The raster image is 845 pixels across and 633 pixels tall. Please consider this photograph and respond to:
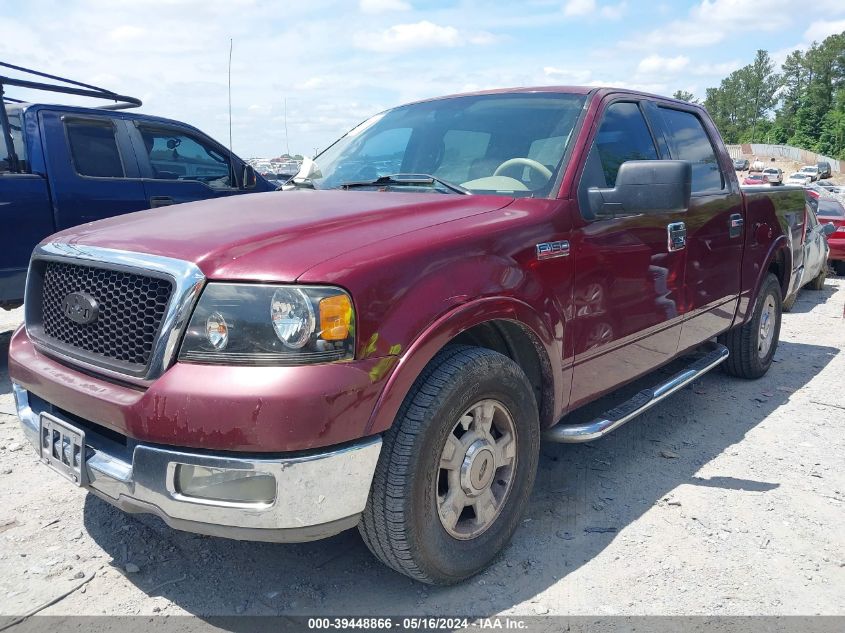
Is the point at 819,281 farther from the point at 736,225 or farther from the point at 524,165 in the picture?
the point at 524,165

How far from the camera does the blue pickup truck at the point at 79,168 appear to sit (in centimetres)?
536

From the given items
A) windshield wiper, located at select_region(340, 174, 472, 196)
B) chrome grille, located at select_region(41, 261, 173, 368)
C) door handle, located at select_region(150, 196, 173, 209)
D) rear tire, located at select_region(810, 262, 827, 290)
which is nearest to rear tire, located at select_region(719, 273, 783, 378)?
windshield wiper, located at select_region(340, 174, 472, 196)

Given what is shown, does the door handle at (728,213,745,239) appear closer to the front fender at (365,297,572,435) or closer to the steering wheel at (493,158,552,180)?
the steering wheel at (493,158,552,180)

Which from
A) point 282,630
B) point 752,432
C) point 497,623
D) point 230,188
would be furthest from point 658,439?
point 230,188

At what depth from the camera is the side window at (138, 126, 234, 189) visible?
6.45 m

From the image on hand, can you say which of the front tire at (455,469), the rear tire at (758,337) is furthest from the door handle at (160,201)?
the rear tire at (758,337)

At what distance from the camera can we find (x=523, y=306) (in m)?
2.73

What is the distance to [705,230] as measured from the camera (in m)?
4.13

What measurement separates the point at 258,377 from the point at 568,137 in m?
1.94

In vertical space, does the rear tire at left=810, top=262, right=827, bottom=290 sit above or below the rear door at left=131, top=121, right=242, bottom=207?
below

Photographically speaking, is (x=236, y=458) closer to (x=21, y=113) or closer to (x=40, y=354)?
(x=40, y=354)

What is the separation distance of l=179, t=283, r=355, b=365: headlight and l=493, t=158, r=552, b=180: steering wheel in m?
1.39

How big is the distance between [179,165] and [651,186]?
5.03 meters

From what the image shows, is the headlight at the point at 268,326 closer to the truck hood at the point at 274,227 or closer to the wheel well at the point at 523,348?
the truck hood at the point at 274,227
